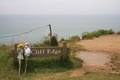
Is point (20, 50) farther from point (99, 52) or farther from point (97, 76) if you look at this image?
point (99, 52)

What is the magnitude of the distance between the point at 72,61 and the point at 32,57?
149 centimetres

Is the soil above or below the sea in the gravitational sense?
below

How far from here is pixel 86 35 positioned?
15.3 m

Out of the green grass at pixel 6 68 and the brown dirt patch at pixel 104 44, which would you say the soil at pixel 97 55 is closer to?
the brown dirt patch at pixel 104 44

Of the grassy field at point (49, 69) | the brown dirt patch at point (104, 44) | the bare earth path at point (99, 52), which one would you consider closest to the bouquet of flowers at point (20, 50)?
the grassy field at point (49, 69)

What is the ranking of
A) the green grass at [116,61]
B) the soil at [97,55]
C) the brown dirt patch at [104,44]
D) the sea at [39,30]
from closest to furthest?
1. the soil at [97,55]
2. the green grass at [116,61]
3. the brown dirt patch at [104,44]
4. the sea at [39,30]

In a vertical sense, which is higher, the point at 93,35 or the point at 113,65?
the point at 93,35

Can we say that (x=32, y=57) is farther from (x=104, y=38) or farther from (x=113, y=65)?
(x=104, y=38)

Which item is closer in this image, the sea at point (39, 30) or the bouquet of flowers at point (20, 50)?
the bouquet of flowers at point (20, 50)

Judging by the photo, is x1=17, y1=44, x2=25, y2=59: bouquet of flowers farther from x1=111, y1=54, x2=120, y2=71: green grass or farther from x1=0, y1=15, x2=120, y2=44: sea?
x1=111, y1=54, x2=120, y2=71: green grass

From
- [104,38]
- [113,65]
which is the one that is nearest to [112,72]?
[113,65]

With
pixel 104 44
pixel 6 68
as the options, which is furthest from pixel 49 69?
pixel 104 44

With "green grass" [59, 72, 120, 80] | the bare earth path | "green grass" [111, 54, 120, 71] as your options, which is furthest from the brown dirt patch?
"green grass" [59, 72, 120, 80]

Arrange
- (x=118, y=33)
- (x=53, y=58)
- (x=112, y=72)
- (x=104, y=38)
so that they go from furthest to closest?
(x=118, y=33) < (x=104, y=38) < (x=53, y=58) < (x=112, y=72)
